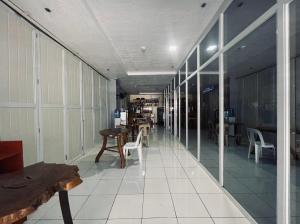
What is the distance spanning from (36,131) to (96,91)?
4.59m

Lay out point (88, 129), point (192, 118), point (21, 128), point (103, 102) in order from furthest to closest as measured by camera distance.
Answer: point (103, 102) < point (192, 118) < point (88, 129) < point (21, 128)

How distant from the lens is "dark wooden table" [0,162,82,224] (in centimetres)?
117

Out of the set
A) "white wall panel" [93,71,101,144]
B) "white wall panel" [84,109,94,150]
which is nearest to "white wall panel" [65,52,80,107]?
"white wall panel" [84,109,94,150]

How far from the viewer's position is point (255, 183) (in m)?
3.66

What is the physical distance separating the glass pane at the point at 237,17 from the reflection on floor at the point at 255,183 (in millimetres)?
2085

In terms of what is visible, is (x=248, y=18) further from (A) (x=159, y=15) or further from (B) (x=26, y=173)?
(B) (x=26, y=173)

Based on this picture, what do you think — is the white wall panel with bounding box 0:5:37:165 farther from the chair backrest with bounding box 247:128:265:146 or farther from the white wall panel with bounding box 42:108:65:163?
the chair backrest with bounding box 247:128:265:146

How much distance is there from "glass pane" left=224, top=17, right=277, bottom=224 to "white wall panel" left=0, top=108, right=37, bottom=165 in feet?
11.2

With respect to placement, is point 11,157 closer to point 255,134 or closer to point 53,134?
point 53,134

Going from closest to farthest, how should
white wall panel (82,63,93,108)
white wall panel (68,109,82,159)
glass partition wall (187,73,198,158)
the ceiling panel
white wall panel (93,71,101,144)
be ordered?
white wall panel (68,109,82,159)
glass partition wall (187,73,198,158)
white wall panel (82,63,93,108)
white wall panel (93,71,101,144)
the ceiling panel

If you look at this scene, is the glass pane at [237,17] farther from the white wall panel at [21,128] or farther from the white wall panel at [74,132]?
Answer: the white wall panel at [74,132]

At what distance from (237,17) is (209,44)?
0.90 metres

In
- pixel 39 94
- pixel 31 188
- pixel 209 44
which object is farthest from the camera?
pixel 209 44

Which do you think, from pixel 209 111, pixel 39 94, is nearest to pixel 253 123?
pixel 209 111
